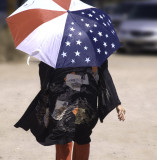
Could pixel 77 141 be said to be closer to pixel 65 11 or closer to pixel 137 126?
pixel 65 11

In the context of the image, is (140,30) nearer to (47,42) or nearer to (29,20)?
(29,20)

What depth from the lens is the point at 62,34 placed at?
4.03 m

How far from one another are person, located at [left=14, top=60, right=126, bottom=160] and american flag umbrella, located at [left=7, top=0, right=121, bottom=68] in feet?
0.69

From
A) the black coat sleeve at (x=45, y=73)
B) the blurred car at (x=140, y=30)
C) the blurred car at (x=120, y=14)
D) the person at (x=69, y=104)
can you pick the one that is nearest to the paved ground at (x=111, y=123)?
the person at (x=69, y=104)

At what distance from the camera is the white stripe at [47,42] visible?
400 cm

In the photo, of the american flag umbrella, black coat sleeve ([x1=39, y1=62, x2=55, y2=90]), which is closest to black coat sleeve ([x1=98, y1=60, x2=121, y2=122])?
the american flag umbrella

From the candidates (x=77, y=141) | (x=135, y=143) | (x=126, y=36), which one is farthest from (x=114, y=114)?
(x=126, y=36)

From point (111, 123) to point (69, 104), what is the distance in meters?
3.25

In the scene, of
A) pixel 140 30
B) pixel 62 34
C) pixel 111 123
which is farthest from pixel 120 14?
pixel 62 34

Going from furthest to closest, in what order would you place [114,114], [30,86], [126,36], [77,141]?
[126,36] < [30,86] < [114,114] < [77,141]

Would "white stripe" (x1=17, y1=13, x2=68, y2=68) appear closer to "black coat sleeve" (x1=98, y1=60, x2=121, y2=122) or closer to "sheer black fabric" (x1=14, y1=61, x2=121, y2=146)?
"sheer black fabric" (x1=14, y1=61, x2=121, y2=146)

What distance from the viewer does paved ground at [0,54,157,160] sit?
5.99m

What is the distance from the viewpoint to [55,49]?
4.03 m

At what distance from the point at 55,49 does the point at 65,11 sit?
12.3 inches
